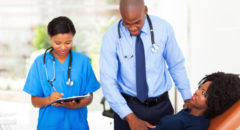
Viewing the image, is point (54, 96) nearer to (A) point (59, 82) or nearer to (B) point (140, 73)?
(A) point (59, 82)

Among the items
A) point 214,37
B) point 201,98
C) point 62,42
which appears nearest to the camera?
point 201,98

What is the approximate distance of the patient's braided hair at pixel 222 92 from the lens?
1458 millimetres

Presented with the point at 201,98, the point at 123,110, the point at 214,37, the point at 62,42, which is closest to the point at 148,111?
the point at 123,110

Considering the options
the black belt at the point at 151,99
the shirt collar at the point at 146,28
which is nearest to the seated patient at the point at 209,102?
the black belt at the point at 151,99

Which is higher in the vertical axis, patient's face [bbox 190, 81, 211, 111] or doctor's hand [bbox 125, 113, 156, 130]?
patient's face [bbox 190, 81, 211, 111]

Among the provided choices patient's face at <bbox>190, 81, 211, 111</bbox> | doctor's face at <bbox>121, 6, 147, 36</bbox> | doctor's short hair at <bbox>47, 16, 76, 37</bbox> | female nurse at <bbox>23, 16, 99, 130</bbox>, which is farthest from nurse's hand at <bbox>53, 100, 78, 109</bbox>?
patient's face at <bbox>190, 81, 211, 111</bbox>

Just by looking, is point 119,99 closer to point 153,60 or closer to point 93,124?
point 153,60

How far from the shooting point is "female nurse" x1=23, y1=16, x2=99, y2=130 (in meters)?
1.68

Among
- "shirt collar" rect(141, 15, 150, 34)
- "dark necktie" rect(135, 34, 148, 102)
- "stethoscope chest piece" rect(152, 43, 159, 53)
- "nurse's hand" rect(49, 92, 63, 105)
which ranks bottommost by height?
"nurse's hand" rect(49, 92, 63, 105)

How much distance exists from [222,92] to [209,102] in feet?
0.30

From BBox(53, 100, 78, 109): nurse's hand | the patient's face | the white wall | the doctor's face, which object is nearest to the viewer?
the doctor's face

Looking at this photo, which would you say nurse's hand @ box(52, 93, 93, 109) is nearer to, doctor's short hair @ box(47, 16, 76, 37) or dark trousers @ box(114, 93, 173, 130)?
dark trousers @ box(114, 93, 173, 130)

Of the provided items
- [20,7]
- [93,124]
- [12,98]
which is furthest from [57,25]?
[12,98]

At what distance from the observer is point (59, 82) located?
5.60 feet
